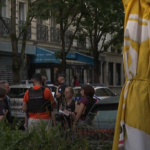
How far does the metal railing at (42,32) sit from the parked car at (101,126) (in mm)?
26429

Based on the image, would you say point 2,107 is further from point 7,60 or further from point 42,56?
point 42,56

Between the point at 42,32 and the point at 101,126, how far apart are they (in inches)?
1112

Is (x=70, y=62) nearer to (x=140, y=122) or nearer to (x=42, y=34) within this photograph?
(x=42, y=34)

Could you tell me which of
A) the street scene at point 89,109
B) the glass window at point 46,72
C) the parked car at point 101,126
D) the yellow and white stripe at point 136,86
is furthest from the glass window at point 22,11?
the yellow and white stripe at point 136,86

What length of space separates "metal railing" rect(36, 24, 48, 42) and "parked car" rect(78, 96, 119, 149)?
26.4 m

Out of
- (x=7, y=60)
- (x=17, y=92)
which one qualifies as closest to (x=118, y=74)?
(x=7, y=60)

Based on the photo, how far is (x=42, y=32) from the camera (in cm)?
3412

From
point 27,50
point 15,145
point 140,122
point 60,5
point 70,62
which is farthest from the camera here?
point 70,62

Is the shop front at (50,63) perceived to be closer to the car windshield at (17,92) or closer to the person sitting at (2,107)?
the car windshield at (17,92)

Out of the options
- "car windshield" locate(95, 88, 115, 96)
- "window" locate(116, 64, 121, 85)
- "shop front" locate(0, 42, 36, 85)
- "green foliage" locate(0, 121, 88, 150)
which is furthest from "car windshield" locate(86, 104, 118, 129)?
"window" locate(116, 64, 121, 85)

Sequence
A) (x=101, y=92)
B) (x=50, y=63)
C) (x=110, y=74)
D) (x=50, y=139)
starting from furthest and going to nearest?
1. (x=110, y=74)
2. (x=50, y=63)
3. (x=101, y=92)
4. (x=50, y=139)

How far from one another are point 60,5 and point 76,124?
16498 millimetres

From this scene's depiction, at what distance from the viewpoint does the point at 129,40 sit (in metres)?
3.85

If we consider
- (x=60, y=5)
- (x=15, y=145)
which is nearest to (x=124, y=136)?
(x=15, y=145)
